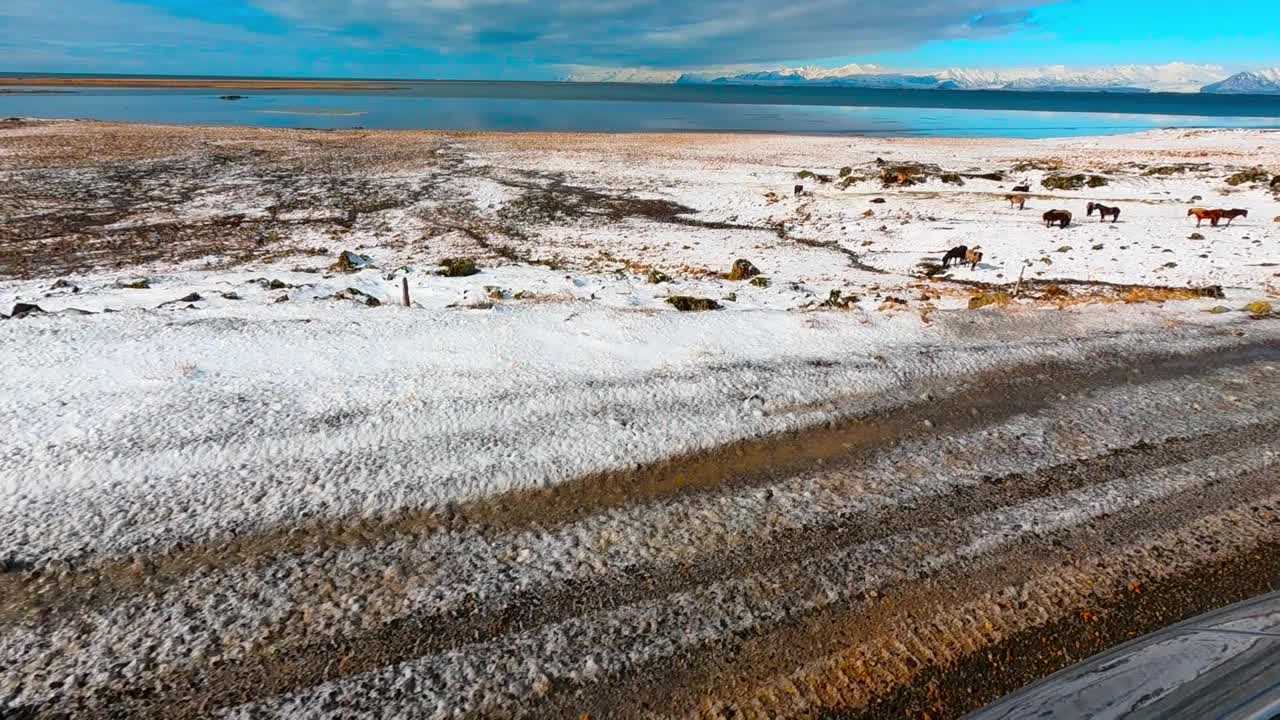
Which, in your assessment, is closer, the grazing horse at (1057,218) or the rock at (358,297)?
the rock at (358,297)

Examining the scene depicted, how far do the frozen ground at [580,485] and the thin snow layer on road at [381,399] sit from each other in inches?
1.5

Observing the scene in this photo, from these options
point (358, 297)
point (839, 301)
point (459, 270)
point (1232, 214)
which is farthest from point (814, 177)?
point (358, 297)

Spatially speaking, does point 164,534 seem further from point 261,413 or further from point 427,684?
point 427,684

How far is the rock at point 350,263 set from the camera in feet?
48.7

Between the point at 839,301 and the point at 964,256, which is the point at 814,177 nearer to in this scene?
the point at 964,256

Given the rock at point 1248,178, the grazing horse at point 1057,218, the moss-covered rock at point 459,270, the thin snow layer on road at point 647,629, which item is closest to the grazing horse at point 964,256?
the grazing horse at point 1057,218

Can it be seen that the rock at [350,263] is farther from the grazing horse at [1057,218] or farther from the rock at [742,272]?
the grazing horse at [1057,218]

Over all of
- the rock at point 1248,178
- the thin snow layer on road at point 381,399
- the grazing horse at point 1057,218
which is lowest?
the thin snow layer on road at point 381,399

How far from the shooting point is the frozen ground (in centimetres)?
348

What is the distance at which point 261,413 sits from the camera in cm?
584

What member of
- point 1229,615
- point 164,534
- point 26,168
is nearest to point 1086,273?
point 1229,615

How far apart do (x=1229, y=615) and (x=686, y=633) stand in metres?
2.78

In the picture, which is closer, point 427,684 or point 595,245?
point 427,684

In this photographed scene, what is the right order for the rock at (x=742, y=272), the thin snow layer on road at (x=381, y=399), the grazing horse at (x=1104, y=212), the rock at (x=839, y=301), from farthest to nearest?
the grazing horse at (x=1104, y=212) → the rock at (x=742, y=272) → the rock at (x=839, y=301) → the thin snow layer on road at (x=381, y=399)
